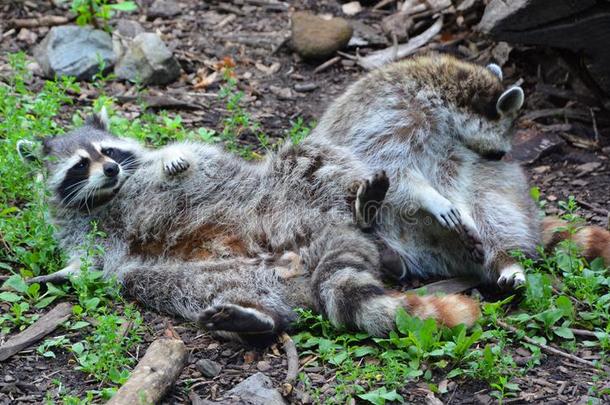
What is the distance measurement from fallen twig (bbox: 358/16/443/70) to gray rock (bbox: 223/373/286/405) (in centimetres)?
388

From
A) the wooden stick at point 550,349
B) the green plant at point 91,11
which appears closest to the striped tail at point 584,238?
the wooden stick at point 550,349

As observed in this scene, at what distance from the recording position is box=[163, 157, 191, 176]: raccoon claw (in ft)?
15.1

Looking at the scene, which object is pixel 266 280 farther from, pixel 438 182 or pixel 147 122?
pixel 147 122

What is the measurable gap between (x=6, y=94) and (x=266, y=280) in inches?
103

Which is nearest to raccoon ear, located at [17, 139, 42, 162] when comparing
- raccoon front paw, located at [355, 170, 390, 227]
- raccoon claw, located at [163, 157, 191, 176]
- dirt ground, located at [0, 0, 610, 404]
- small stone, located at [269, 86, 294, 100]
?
raccoon claw, located at [163, 157, 191, 176]

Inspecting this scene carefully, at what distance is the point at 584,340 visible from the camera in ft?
12.4

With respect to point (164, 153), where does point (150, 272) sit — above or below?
below

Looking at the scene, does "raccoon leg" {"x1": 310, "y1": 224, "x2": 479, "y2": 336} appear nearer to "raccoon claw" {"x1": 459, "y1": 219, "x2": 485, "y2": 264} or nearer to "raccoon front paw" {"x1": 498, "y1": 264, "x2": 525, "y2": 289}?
"raccoon front paw" {"x1": 498, "y1": 264, "x2": 525, "y2": 289}

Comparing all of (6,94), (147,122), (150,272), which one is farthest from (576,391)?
(6,94)

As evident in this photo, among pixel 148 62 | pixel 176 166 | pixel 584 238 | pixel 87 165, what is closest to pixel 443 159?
pixel 584 238

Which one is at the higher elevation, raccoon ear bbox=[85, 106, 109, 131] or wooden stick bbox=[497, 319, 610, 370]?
raccoon ear bbox=[85, 106, 109, 131]

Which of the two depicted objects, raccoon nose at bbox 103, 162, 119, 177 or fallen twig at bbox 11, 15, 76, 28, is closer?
raccoon nose at bbox 103, 162, 119, 177

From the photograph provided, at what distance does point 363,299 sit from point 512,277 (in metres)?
0.82

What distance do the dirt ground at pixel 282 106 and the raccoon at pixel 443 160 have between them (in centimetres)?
76
